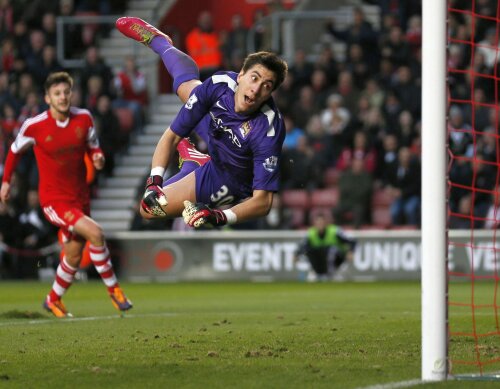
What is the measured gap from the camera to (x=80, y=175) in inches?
497

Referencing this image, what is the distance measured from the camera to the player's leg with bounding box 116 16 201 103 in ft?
31.5

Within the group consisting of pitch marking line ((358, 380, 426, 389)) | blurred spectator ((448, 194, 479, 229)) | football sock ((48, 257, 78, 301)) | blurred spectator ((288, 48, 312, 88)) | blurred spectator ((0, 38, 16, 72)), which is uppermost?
blurred spectator ((0, 38, 16, 72))

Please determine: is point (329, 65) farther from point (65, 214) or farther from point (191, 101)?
point (191, 101)

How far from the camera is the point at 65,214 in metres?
12.3

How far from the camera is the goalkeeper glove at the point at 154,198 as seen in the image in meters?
8.30

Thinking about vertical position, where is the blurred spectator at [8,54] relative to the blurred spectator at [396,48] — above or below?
above

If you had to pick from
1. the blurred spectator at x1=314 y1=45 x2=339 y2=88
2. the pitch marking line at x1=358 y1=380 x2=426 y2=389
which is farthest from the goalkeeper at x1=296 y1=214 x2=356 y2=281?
the pitch marking line at x1=358 y1=380 x2=426 y2=389

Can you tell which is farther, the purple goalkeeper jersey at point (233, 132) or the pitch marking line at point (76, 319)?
the pitch marking line at point (76, 319)

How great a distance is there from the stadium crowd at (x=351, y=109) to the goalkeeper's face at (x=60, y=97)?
29.1 feet

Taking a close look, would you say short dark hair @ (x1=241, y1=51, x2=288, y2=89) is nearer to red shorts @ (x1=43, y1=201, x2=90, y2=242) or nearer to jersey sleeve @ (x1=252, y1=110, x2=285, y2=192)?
jersey sleeve @ (x1=252, y1=110, x2=285, y2=192)

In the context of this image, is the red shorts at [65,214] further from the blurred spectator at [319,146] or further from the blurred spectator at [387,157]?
the blurred spectator at [319,146]

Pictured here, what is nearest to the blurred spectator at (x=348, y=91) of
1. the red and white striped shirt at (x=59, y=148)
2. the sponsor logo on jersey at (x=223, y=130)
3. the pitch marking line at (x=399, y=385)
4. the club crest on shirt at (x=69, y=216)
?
the red and white striped shirt at (x=59, y=148)

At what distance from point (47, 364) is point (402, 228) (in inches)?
527

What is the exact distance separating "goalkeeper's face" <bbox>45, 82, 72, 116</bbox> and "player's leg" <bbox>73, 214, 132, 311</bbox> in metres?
1.11
